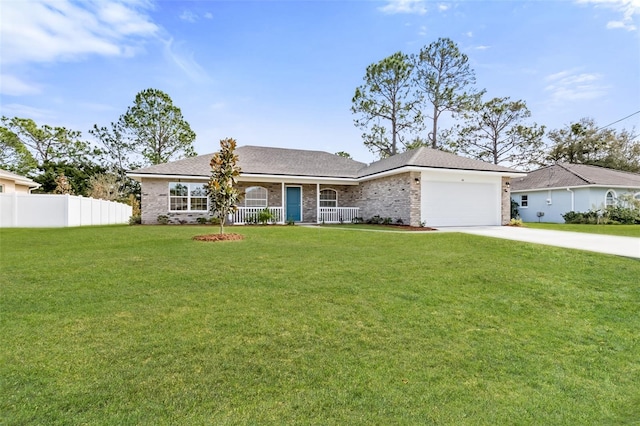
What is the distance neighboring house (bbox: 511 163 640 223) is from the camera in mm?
20078

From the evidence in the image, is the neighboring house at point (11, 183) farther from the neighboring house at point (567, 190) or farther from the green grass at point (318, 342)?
the neighboring house at point (567, 190)

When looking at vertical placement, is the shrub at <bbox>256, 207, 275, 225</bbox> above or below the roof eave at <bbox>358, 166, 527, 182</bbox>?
below

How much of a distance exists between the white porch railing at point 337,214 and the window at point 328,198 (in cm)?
96

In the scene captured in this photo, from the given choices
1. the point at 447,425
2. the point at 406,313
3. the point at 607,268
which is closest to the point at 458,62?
the point at 607,268

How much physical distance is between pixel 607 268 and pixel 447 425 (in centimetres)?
634

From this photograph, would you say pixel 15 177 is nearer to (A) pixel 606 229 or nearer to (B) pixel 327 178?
(B) pixel 327 178

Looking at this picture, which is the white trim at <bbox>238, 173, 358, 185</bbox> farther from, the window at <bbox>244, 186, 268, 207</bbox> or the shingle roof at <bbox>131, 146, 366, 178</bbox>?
the window at <bbox>244, 186, 268, 207</bbox>

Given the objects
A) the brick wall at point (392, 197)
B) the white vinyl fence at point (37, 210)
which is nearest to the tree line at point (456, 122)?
the brick wall at point (392, 197)

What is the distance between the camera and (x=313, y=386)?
9.17 ft

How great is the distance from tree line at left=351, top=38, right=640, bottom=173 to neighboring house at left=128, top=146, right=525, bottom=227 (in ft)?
37.3

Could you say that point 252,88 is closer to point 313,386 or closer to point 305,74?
point 305,74

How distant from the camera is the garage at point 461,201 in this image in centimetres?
1557

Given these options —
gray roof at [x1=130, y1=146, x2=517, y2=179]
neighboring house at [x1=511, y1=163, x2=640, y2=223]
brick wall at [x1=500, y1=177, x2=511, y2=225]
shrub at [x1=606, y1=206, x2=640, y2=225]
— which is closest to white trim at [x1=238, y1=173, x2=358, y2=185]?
gray roof at [x1=130, y1=146, x2=517, y2=179]

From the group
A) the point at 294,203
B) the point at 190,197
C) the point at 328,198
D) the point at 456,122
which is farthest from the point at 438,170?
the point at 456,122
